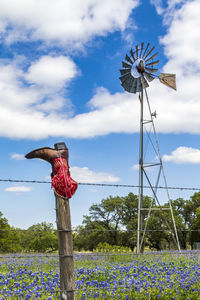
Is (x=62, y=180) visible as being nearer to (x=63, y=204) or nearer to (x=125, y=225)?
(x=63, y=204)

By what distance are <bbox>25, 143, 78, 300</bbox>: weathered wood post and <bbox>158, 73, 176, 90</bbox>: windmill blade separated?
37.7 feet

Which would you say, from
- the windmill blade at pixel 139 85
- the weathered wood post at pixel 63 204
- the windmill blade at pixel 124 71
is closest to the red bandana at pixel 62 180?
the weathered wood post at pixel 63 204

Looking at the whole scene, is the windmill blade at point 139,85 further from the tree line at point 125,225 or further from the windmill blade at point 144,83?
the tree line at point 125,225

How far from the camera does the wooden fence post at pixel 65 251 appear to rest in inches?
149

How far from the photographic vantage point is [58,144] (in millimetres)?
4160

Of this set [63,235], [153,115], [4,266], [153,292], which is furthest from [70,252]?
[153,115]

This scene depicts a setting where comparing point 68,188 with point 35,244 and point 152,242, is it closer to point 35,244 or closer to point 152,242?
point 152,242

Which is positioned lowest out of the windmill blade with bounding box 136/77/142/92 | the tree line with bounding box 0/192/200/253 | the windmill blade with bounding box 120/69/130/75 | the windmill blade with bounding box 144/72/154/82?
the tree line with bounding box 0/192/200/253

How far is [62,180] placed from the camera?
3.91 m

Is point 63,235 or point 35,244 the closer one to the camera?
point 63,235

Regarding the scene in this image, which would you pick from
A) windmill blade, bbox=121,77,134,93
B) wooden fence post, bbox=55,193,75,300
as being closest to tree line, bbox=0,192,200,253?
windmill blade, bbox=121,77,134,93

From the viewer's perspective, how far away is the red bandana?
390cm

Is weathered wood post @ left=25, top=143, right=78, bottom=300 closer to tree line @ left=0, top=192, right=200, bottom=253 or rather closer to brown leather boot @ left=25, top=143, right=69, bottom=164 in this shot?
brown leather boot @ left=25, top=143, right=69, bottom=164

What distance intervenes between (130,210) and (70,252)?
38.8 metres
